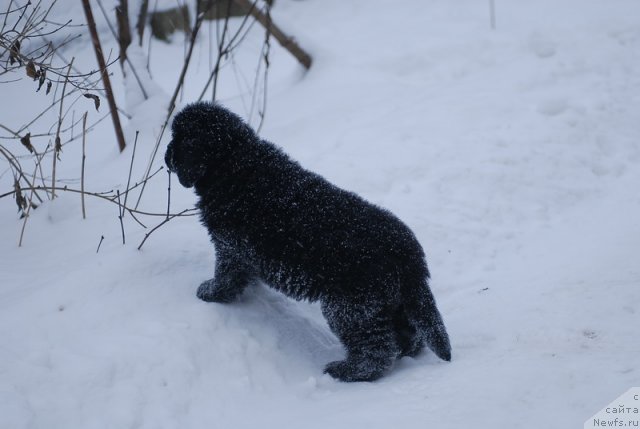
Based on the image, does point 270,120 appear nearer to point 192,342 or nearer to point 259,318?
point 259,318

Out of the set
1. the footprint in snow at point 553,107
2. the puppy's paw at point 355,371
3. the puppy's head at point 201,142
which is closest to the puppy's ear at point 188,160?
the puppy's head at point 201,142

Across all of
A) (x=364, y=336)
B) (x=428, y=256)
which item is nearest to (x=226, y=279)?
(x=364, y=336)

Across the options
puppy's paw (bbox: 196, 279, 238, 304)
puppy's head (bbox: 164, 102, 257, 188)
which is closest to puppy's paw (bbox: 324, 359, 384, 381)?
puppy's paw (bbox: 196, 279, 238, 304)

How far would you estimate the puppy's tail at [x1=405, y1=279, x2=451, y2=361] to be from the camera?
290cm

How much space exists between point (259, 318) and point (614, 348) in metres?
2.06

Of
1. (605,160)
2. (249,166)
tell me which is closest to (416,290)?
(249,166)

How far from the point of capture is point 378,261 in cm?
290

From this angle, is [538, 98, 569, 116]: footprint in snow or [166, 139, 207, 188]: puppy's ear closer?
[166, 139, 207, 188]: puppy's ear

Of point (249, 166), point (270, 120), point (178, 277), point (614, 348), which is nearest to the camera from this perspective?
point (614, 348)

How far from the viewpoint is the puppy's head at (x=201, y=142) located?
3208 mm

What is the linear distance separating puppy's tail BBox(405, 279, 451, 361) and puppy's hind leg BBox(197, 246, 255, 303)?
1.06 m

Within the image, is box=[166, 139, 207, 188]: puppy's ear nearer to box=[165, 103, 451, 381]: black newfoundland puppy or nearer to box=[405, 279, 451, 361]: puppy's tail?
box=[165, 103, 451, 381]: black newfoundland puppy

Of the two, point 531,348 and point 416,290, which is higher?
point 416,290

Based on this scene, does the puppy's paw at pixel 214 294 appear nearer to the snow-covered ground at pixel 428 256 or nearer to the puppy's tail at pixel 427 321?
the snow-covered ground at pixel 428 256
